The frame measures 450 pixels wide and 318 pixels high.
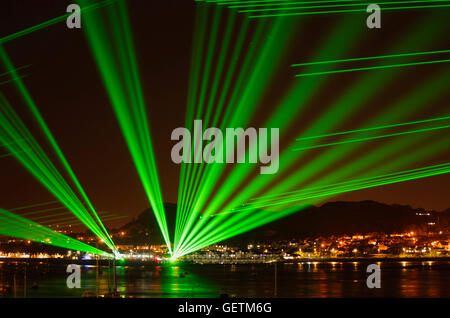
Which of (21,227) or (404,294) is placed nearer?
(404,294)
